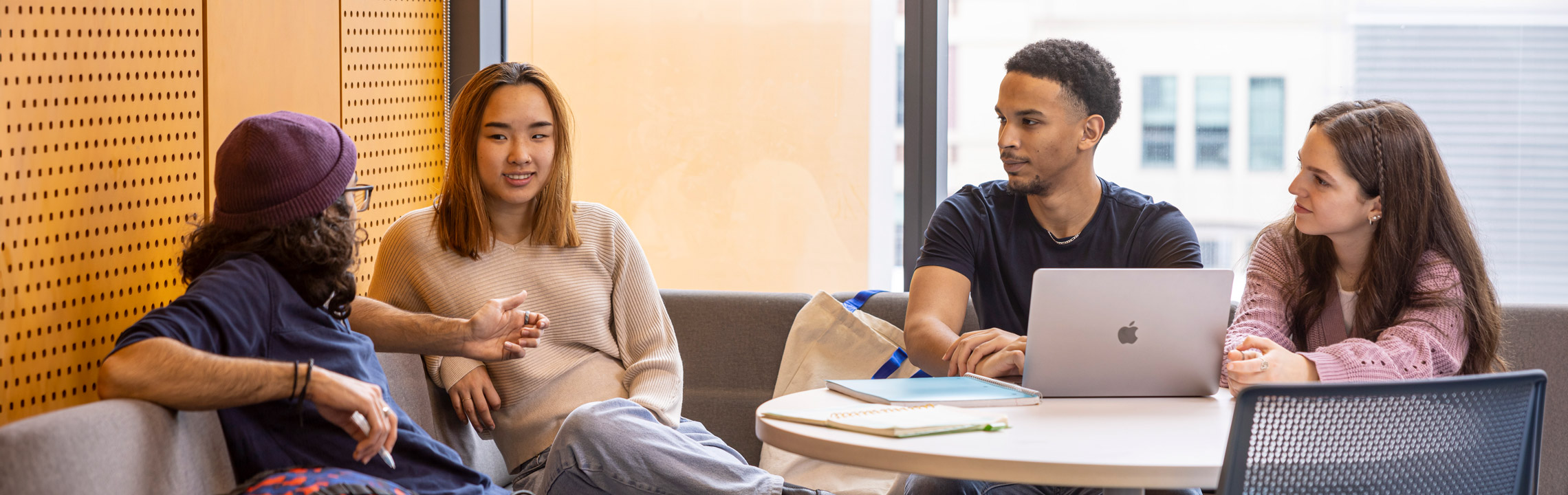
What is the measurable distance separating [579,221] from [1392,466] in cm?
173

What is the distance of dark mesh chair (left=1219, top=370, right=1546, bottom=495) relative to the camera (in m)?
1.38

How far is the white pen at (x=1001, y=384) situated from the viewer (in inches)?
74.6

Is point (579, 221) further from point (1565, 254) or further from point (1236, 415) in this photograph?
point (1565, 254)

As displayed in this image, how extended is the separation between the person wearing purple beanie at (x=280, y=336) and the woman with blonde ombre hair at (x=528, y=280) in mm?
456

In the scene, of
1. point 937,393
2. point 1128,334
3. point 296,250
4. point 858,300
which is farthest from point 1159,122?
point 296,250

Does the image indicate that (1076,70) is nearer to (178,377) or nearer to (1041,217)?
(1041,217)

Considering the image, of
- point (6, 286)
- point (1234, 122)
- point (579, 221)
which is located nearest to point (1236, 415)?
point (579, 221)

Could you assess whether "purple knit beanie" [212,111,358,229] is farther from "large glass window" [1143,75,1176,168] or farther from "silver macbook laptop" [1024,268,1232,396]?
"large glass window" [1143,75,1176,168]

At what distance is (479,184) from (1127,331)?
54.8 inches

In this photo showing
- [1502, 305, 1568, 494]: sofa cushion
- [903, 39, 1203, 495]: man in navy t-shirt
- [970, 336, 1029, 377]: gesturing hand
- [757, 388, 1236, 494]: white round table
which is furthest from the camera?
[1502, 305, 1568, 494]: sofa cushion

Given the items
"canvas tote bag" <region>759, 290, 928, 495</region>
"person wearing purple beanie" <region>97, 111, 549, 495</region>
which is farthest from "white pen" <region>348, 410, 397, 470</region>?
"canvas tote bag" <region>759, 290, 928, 495</region>

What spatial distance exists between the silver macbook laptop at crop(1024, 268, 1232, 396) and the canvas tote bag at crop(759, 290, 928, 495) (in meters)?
0.99

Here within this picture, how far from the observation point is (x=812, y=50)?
3553mm

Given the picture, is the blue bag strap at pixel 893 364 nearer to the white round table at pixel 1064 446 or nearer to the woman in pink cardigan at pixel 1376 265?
the woman in pink cardigan at pixel 1376 265
